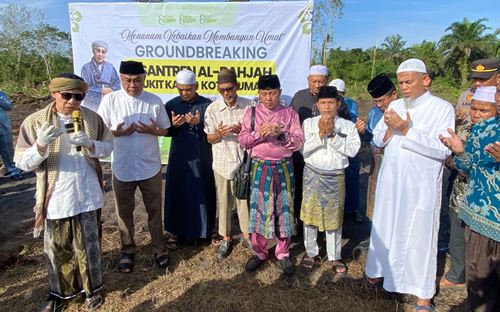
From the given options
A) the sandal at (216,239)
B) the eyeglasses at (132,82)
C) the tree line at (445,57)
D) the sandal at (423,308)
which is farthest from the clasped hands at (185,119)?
the tree line at (445,57)

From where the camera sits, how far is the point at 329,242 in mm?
3350

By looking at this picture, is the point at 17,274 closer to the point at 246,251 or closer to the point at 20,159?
the point at 20,159

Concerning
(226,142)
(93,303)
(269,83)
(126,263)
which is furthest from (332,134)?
(93,303)

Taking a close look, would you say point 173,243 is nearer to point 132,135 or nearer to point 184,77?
point 132,135

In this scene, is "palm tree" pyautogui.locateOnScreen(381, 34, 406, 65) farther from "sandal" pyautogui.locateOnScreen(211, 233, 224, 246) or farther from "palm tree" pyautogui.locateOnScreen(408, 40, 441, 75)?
"sandal" pyautogui.locateOnScreen(211, 233, 224, 246)

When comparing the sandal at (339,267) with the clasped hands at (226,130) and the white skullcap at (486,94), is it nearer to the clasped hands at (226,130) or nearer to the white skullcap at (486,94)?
the clasped hands at (226,130)

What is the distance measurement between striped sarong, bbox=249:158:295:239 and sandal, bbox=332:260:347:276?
0.55 m

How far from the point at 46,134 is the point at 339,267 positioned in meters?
→ 2.81

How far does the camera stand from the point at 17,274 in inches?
133

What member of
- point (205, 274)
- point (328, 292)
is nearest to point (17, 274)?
point (205, 274)

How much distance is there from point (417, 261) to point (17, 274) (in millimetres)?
3786

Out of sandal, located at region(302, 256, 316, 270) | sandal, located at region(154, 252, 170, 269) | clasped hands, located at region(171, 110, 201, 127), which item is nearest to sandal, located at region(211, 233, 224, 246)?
sandal, located at region(154, 252, 170, 269)

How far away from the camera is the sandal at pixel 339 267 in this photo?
3.31 meters

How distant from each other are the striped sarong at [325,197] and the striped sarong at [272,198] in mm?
190
